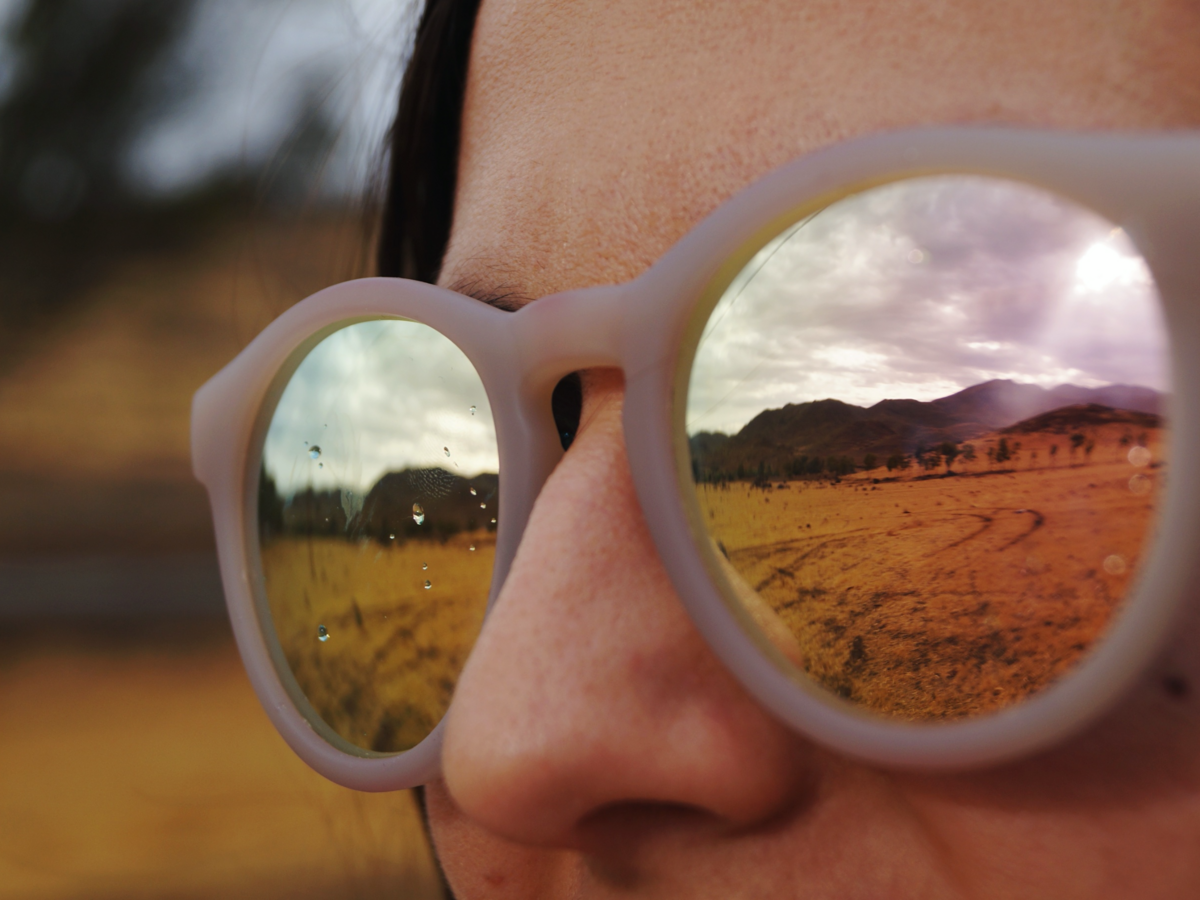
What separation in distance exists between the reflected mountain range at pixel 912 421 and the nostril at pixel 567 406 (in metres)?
0.14

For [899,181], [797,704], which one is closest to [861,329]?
[899,181]

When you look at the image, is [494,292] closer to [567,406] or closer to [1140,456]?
[567,406]

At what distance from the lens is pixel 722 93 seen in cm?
46

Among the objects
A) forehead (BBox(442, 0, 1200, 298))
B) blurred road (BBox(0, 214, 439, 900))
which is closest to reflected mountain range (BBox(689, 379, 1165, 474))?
forehead (BBox(442, 0, 1200, 298))

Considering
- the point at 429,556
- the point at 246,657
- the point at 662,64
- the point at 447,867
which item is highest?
the point at 662,64

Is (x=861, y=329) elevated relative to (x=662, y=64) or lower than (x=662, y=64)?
lower

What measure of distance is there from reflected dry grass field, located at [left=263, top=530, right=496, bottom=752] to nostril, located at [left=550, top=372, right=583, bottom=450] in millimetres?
103

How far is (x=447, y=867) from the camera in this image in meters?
0.66

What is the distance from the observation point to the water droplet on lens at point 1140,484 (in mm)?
314

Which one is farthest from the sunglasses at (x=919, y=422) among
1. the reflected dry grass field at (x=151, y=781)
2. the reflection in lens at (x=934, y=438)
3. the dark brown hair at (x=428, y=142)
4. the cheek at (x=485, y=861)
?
the reflected dry grass field at (x=151, y=781)

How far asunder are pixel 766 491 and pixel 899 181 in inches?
6.8

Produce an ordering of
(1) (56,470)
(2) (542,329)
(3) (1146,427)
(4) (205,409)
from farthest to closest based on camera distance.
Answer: (1) (56,470) → (4) (205,409) → (2) (542,329) → (3) (1146,427)

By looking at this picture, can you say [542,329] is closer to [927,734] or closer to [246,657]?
[927,734]

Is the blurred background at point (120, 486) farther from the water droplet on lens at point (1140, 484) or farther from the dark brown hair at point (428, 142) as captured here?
the water droplet on lens at point (1140, 484)
